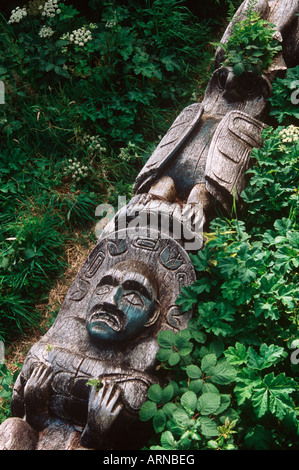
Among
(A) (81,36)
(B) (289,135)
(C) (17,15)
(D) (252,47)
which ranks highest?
(C) (17,15)

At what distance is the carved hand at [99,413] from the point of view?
A: 8.05 ft

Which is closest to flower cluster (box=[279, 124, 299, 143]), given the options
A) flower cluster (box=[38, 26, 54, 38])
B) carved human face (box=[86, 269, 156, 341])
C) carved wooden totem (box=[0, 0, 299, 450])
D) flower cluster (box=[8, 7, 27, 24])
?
carved wooden totem (box=[0, 0, 299, 450])

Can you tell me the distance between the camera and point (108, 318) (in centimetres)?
274

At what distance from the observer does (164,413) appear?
8.02 ft

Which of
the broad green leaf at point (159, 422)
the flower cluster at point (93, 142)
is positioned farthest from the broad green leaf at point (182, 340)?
the flower cluster at point (93, 142)

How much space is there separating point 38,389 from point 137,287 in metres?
0.77

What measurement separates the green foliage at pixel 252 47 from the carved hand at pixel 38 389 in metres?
2.60

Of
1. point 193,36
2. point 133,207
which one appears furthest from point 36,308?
point 193,36

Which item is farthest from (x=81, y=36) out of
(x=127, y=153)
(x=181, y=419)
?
(x=181, y=419)

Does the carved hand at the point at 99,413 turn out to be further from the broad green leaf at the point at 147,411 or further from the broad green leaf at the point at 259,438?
the broad green leaf at the point at 259,438

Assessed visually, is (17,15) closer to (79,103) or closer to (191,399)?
(79,103)

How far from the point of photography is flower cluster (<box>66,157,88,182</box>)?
174 inches

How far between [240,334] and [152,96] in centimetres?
281
